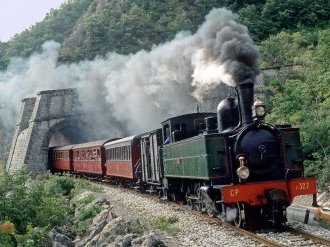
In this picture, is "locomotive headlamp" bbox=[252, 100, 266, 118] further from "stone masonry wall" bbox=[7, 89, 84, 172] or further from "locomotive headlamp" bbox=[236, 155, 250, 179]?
"stone masonry wall" bbox=[7, 89, 84, 172]

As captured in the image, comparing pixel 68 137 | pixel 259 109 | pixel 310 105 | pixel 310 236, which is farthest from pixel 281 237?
pixel 68 137

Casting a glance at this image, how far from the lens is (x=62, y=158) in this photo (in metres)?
38.6

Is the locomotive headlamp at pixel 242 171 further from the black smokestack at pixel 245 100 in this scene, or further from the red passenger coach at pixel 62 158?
the red passenger coach at pixel 62 158

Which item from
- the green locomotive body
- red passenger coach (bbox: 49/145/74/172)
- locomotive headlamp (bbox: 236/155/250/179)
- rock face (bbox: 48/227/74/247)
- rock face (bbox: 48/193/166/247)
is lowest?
rock face (bbox: 48/227/74/247)

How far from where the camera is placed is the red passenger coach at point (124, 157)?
779 inches

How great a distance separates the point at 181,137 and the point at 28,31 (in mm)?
78129

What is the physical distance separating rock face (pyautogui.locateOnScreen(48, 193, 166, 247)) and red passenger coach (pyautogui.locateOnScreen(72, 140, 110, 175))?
14347 mm

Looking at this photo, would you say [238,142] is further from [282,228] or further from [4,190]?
[4,190]

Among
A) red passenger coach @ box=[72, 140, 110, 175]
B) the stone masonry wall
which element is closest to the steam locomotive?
red passenger coach @ box=[72, 140, 110, 175]

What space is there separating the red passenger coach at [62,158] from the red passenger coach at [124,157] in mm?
9995

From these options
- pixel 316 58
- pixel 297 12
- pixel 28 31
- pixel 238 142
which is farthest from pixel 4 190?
pixel 28 31

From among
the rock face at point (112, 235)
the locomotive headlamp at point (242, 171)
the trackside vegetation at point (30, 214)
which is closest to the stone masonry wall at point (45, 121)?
the trackside vegetation at point (30, 214)

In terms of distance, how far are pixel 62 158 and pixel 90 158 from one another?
9.94 meters

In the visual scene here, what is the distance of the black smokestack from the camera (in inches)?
405
